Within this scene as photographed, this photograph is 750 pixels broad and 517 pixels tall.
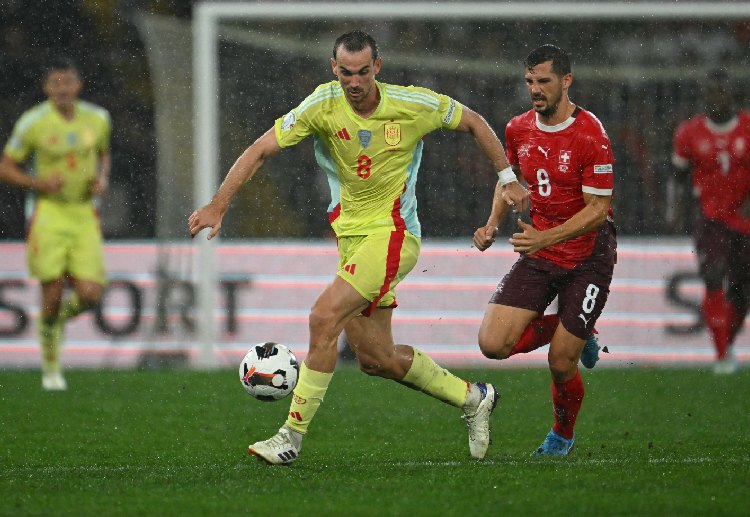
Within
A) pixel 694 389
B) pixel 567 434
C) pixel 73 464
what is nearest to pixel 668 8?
pixel 694 389

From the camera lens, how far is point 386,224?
7.36 m

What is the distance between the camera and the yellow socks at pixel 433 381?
7.45m

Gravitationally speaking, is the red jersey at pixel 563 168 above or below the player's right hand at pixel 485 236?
above

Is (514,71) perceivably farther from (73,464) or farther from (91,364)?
(73,464)

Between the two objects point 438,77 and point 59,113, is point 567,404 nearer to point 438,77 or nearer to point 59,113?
point 59,113

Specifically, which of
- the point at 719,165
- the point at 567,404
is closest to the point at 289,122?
the point at 567,404

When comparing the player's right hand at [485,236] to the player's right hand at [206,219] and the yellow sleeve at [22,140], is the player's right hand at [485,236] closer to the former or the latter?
the player's right hand at [206,219]

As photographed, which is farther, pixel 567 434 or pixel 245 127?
pixel 245 127

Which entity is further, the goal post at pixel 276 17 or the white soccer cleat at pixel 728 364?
the goal post at pixel 276 17

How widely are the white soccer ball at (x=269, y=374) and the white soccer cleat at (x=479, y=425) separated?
941mm

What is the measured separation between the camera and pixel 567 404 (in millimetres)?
7555

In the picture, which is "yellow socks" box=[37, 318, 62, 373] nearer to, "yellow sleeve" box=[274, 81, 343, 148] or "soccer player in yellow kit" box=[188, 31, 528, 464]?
"soccer player in yellow kit" box=[188, 31, 528, 464]

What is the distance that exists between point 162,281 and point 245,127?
176cm

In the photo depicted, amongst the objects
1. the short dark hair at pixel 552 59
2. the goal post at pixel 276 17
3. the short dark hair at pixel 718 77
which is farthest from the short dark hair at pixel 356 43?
the goal post at pixel 276 17
